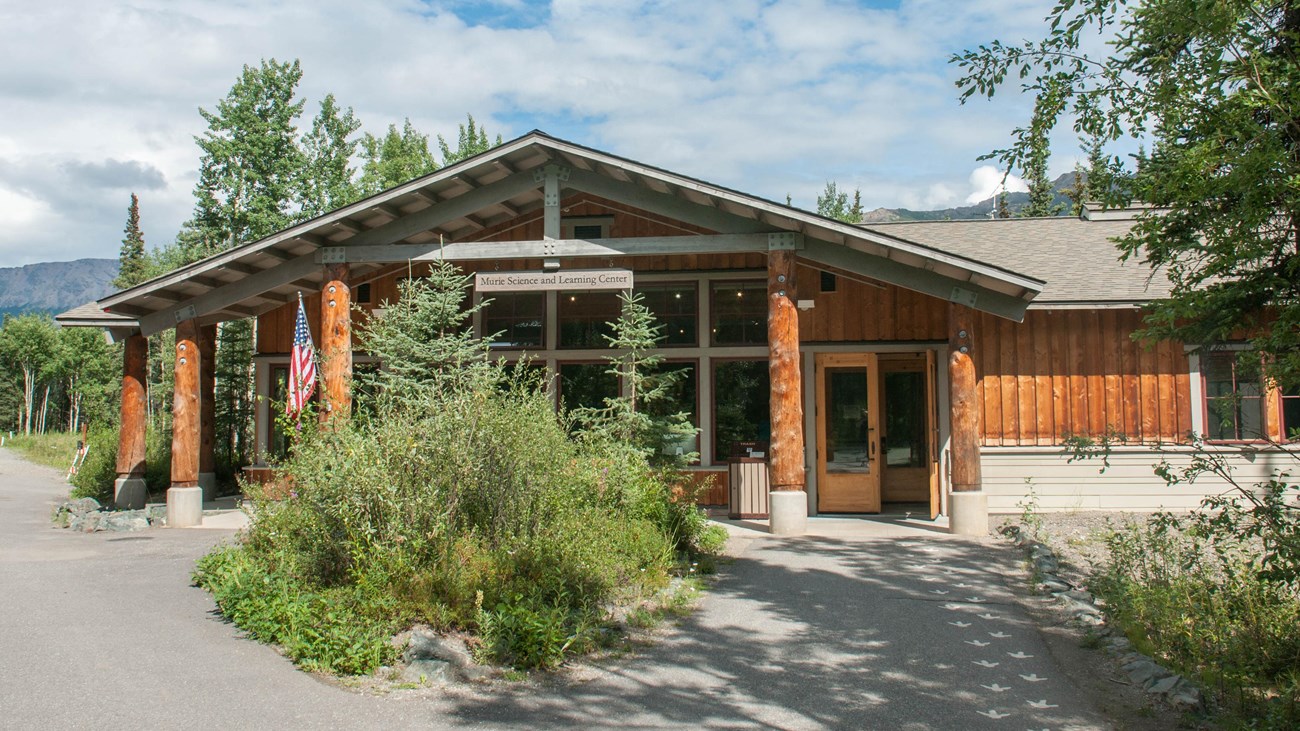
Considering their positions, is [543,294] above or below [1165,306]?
above

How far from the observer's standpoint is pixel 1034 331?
14.0 meters

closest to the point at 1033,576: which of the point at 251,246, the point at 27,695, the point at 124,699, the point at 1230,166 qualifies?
the point at 1230,166

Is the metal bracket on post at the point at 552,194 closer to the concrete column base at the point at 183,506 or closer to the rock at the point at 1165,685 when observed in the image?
the concrete column base at the point at 183,506

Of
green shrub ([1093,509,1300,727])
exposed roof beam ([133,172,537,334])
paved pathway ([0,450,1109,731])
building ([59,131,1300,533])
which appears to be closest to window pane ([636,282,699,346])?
building ([59,131,1300,533])

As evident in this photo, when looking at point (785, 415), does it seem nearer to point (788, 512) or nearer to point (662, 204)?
point (788, 512)

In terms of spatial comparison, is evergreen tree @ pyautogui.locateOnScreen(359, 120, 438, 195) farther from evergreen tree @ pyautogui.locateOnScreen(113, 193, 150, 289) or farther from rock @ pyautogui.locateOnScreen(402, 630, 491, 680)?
rock @ pyautogui.locateOnScreen(402, 630, 491, 680)

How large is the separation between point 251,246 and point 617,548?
771cm

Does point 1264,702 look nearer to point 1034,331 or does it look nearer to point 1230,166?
point 1230,166

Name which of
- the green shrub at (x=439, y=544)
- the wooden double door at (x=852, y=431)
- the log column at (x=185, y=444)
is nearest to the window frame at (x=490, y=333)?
the log column at (x=185, y=444)

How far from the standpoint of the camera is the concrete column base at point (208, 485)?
17188 millimetres

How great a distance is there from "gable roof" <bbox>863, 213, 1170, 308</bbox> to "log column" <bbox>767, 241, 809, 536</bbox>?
1.68m

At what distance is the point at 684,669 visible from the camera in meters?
6.57

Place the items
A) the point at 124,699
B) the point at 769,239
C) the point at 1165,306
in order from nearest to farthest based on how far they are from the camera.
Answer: the point at 124,699
the point at 1165,306
the point at 769,239

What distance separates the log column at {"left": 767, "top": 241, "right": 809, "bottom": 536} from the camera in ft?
40.3
